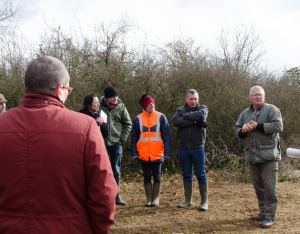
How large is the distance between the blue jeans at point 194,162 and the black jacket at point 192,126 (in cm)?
10

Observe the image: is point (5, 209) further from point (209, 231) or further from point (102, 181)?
point (209, 231)

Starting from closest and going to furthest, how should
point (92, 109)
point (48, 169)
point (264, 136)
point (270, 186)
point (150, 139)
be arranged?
point (48, 169) → point (270, 186) → point (264, 136) → point (92, 109) → point (150, 139)

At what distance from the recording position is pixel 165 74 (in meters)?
8.97

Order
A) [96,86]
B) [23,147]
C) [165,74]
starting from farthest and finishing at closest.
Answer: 1. [165,74]
2. [96,86]
3. [23,147]

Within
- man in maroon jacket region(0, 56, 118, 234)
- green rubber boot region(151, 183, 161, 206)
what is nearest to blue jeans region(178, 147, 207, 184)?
green rubber boot region(151, 183, 161, 206)

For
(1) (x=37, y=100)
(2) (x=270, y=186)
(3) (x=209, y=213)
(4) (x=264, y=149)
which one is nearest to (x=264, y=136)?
(4) (x=264, y=149)

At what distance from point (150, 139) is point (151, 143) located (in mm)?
78

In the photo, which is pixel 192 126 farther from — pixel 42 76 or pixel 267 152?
pixel 42 76

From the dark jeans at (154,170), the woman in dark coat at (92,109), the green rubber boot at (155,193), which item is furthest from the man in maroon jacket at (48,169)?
the green rubber boot at (155,193)

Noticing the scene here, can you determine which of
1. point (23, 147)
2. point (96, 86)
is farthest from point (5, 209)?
point (96, 86)

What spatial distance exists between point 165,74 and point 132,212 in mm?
5156

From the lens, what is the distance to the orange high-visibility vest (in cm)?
504

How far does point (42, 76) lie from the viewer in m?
1.55

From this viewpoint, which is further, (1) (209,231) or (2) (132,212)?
(2) (132,212)
